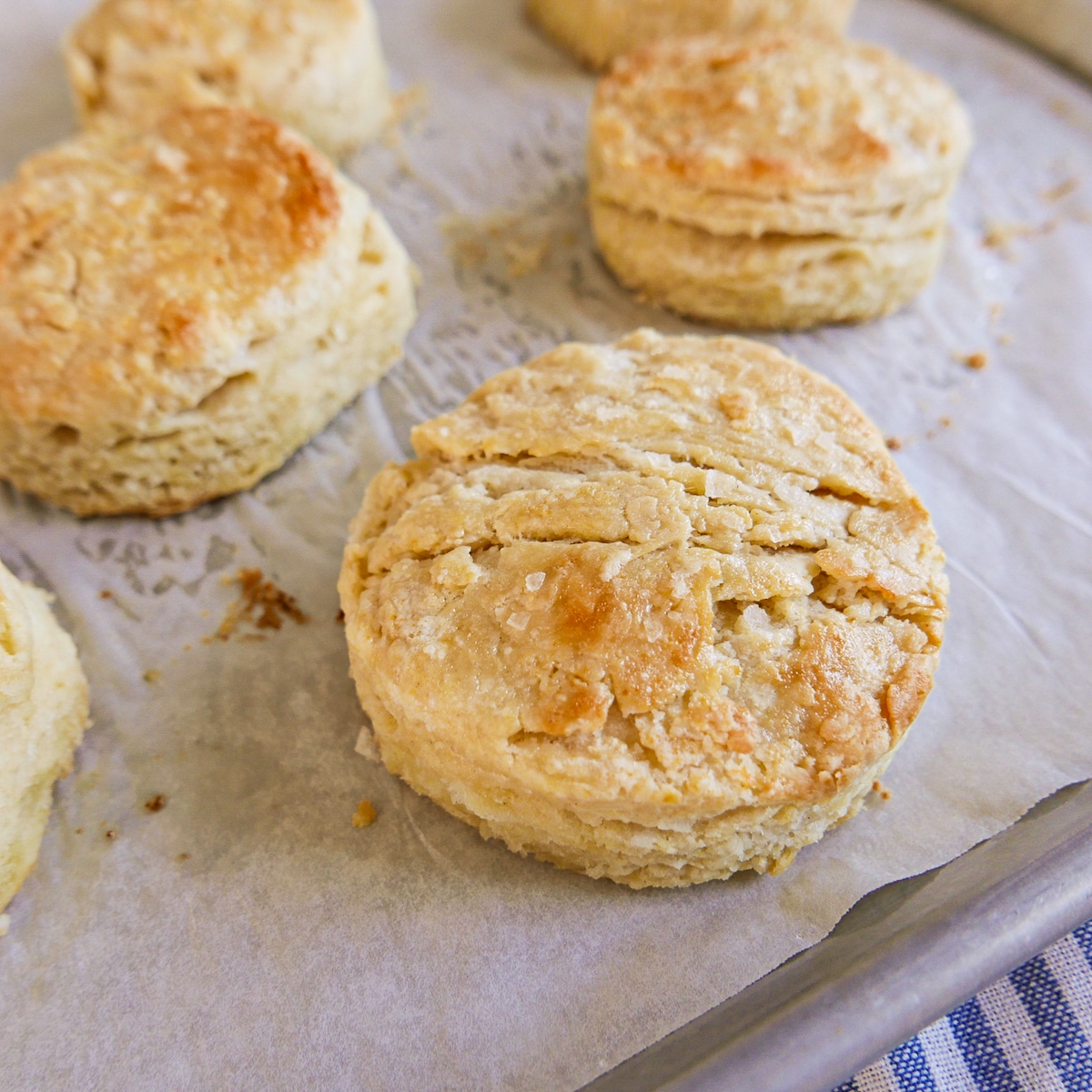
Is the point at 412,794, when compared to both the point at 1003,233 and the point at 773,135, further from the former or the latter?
the point at 1003,233

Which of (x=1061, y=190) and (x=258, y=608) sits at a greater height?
(x=1061, y=190)

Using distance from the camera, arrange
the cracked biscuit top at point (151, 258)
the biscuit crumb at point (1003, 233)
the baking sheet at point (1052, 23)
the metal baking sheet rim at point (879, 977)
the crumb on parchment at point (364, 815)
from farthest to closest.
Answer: the baking sheet at point (1052, 23), the biscuit crumb at point (1003, 233), the cracked biscuit top at point (151, 258), the crumb on parchment at point (364, 815), the metal baking sheet rim at point (879, 977)

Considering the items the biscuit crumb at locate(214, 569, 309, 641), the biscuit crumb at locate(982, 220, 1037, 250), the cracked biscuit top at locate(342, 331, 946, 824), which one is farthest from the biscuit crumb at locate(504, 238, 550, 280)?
the biscuit crumb at locate(982, 220, 1037, 250)

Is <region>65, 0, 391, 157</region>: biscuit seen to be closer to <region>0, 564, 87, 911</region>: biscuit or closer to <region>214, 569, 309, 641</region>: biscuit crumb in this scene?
<region>214, 569, 309, 641</region>: biscuit crumb

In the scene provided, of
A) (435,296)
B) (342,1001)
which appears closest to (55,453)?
(435,296)

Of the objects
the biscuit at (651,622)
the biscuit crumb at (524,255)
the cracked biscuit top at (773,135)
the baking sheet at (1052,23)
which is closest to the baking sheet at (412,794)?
the biscuit crumb at (524,255)

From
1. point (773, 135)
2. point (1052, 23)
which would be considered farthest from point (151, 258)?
point (1052, 23)

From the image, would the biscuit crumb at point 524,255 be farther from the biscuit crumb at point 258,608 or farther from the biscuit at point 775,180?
the biscuit crumb at point 258,608
